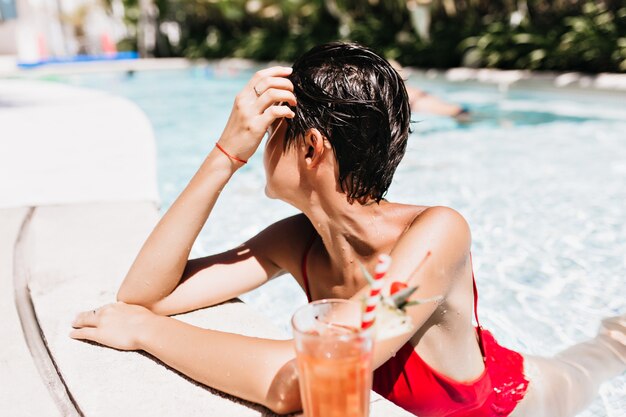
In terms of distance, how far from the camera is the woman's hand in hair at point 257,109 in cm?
165

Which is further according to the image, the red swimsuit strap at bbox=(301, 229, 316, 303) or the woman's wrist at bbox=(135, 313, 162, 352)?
the red swimsuit strap at bbox=(301, 229, 316, 303)

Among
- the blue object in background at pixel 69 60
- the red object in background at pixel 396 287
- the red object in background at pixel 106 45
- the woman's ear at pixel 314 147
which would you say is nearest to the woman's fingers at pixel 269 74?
the woman's ear at pixel 314 147

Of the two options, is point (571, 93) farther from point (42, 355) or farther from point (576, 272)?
point (42, 355)

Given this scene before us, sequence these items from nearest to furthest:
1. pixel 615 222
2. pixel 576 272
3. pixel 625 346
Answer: pixel 625 346 < pixel 576 272 < pixel 615 222

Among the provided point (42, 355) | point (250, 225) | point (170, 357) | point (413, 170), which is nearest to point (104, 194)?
point (250, 225)

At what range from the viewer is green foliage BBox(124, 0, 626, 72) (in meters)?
10.3

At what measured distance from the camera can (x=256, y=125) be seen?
1.71 meters

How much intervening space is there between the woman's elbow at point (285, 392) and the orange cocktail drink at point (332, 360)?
0.20 m

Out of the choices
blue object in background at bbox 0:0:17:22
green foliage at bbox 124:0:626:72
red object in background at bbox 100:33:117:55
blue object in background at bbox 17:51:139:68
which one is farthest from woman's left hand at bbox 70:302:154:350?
blue object in background at bbox 0:0:17:22

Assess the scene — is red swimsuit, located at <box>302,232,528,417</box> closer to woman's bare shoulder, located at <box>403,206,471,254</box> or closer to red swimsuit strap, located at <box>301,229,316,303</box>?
red swimsuit strap, located at <box>301,229,316,303</box>

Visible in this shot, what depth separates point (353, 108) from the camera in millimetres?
1625

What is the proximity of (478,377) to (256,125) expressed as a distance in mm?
971

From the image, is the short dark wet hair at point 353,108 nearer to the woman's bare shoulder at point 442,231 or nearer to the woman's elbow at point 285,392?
the woman's bare shoulder at point 442,231

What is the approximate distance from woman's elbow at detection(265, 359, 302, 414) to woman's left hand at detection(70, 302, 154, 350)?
528 mm
